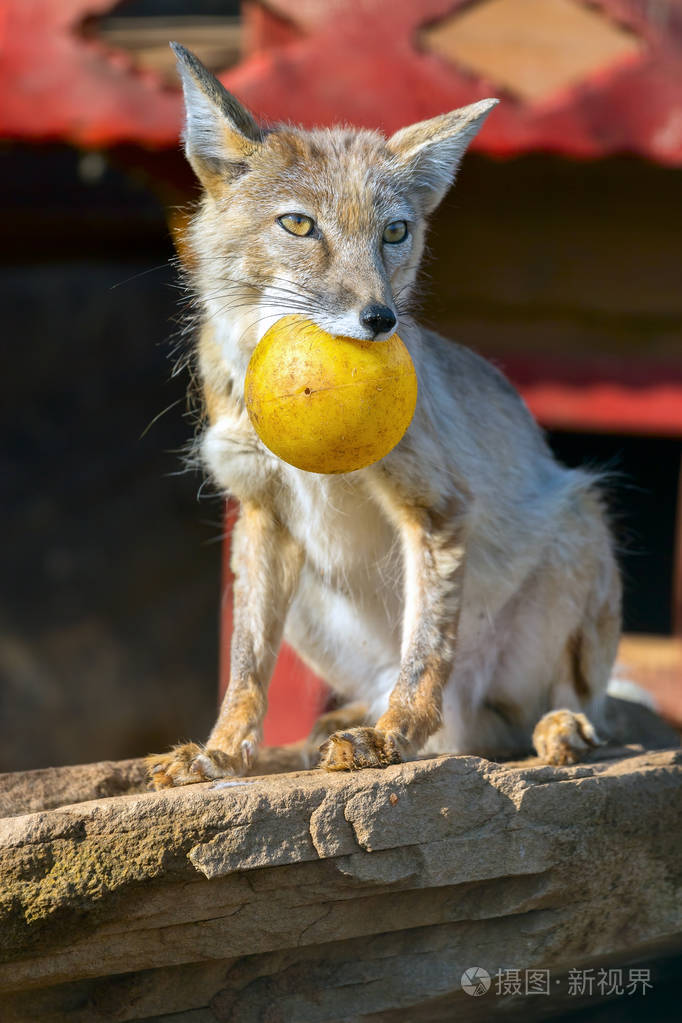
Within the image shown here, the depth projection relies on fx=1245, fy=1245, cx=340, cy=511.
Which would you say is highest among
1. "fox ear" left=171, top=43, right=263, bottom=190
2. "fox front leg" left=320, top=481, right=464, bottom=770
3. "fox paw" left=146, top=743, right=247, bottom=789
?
"fox ear" left=171, top=43, right=263, bottom=190

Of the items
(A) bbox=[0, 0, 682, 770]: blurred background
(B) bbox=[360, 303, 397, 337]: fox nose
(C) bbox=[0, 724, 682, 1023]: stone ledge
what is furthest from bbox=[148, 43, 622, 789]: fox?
(A) bbox=[0, 0, 682, 770]: blurred background

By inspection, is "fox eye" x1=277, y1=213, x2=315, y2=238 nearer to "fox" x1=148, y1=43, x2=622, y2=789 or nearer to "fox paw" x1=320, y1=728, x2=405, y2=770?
"fox" x1=148, y1=43, x2=622, y2=789

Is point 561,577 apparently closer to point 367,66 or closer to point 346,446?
point 346,446

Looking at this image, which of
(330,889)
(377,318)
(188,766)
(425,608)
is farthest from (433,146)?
(330,889)

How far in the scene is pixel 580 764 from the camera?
13.5ft

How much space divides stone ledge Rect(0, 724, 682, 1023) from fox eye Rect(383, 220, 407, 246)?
1.64 meters

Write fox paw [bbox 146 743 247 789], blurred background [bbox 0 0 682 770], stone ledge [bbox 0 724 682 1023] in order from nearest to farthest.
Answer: stone ledge [bbox 0 724 682 1023]
fox paw [bbox 146 743 247 789]
blurred background [bbox 0 0 682 770]

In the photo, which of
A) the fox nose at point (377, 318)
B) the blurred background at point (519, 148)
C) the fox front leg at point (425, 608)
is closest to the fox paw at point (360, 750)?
the fox front leg at point (425, 608)

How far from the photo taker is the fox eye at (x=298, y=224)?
3852mm

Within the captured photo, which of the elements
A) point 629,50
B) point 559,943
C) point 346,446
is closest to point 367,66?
point 629,50

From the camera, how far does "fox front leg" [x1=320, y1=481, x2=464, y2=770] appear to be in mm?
3939

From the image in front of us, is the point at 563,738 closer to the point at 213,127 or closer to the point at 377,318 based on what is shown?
the point at 377,318

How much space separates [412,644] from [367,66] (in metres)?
3.33

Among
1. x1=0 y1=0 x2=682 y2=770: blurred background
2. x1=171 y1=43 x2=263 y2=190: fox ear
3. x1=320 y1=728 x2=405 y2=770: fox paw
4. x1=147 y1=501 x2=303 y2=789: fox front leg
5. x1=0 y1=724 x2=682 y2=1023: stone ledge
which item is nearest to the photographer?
x1=0 y1=724 x2=682 y2=1023: stone ledge
